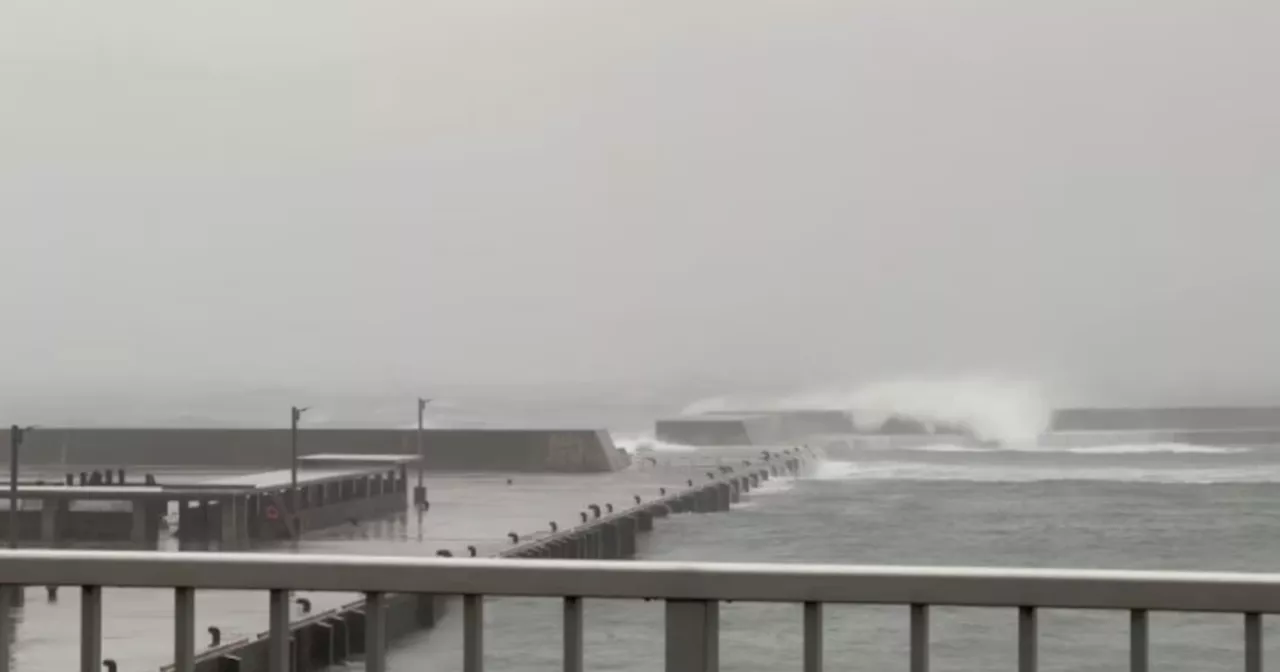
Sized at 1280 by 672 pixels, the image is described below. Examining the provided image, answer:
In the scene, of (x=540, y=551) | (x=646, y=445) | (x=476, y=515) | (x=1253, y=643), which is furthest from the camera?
(x=646, y=445)

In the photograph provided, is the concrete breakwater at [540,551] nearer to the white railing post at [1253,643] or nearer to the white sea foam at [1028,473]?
the white railing post at [1253,643]

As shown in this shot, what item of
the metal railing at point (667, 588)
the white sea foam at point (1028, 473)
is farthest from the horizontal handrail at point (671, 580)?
the white sea foam at point (1028, 473)

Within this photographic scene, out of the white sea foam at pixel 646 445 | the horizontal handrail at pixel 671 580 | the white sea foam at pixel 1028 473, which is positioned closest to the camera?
the horizontal handrail at pixel 671 580

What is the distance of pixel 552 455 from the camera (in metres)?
80.2

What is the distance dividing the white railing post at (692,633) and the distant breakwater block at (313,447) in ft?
251

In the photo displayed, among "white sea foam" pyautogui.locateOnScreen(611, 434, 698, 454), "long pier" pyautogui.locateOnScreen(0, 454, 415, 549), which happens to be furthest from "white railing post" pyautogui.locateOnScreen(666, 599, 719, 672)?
"white sea foam" pyautogui.locateOnScreen(611, 434, 698, 454)

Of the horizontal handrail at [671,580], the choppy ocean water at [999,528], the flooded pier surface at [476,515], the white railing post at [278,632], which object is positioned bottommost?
the choppy ocean water at [999,528]

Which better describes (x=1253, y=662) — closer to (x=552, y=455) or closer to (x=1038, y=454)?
(x=552, y=455)

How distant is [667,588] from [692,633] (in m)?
0.08

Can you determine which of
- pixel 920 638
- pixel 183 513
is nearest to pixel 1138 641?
pixel 920 638

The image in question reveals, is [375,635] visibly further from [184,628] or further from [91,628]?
[91,628]

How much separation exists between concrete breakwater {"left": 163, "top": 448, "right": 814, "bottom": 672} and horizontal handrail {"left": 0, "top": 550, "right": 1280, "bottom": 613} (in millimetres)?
88

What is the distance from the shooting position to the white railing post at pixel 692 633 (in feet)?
7.12

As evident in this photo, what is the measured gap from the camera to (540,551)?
125 feet
